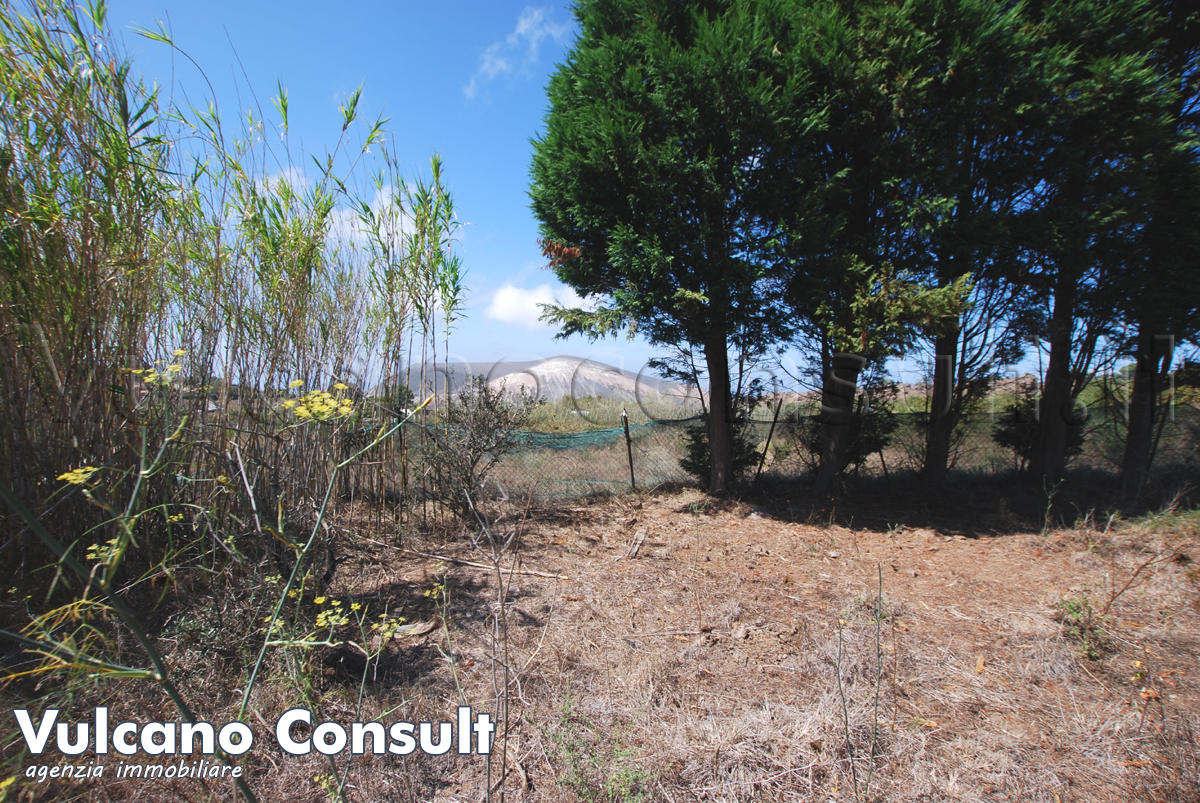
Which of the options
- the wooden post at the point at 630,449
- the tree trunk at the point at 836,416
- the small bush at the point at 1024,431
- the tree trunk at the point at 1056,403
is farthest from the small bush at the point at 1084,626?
the small bush at the point at 1024,431

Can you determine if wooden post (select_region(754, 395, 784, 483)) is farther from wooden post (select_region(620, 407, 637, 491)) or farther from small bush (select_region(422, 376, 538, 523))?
small bush (select_region(422, 376, 538, 523))

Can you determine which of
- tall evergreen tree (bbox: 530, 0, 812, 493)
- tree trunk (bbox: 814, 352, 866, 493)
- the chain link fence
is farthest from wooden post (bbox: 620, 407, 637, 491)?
tree trunk (bbox: 814, 352, 866, 493)

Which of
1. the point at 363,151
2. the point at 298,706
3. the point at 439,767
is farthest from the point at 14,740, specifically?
the point at 363,151

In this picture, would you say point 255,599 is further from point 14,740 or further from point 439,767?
point 439,767

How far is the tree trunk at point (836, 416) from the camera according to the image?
5.98m

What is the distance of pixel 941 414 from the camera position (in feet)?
20.8

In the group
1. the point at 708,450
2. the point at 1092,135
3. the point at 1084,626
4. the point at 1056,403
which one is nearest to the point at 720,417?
the point at 708,450

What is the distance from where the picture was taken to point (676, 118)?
514 centimetres

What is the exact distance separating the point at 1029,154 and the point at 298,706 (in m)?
7.26

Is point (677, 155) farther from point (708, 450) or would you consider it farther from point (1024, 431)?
point (1024, 431)

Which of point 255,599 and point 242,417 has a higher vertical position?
point 242,417

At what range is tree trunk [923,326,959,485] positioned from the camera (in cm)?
617

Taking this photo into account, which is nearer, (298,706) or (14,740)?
(14,740)

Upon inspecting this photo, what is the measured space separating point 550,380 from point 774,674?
350 inches
